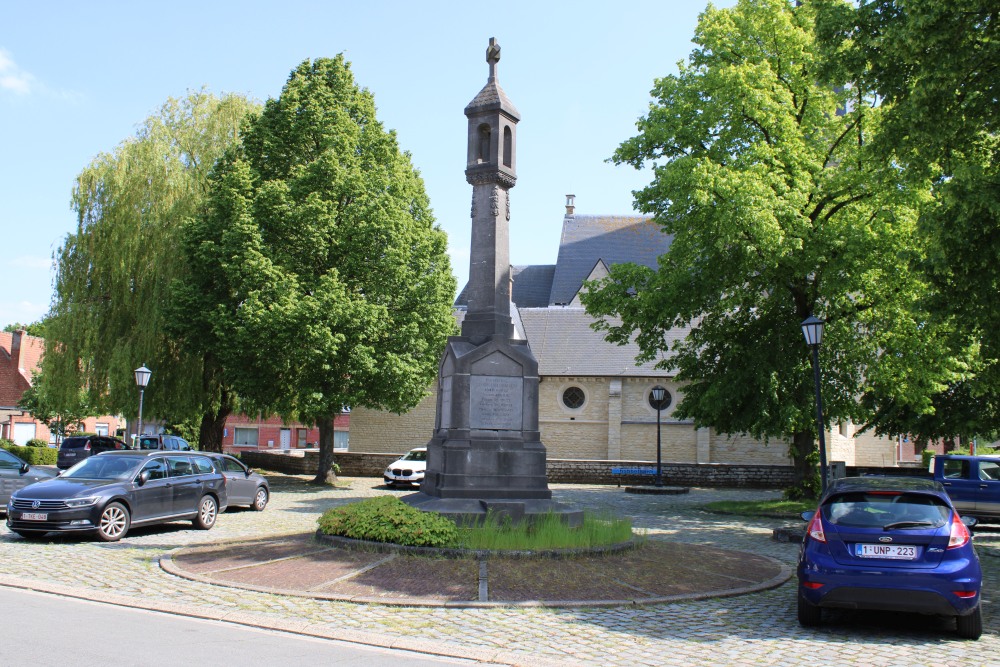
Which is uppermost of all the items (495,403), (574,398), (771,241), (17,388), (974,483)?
(771,241)

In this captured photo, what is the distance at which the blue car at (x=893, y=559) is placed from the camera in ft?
23.3

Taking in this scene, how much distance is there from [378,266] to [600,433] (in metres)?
17.7

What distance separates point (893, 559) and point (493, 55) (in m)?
10.7

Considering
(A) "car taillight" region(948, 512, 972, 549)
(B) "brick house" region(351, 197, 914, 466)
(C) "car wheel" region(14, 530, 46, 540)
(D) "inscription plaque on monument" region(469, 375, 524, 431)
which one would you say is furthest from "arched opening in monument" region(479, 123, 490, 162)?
(B) "brick house" region(351, 197, 914, 466)

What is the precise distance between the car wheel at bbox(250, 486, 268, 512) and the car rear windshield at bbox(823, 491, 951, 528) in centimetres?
1367

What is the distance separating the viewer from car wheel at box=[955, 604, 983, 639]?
23.7 feet

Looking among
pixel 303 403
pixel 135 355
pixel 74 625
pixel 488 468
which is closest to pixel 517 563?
pixel 488 468

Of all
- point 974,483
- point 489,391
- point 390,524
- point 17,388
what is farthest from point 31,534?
point 17,388

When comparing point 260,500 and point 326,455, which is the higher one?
point 326,455

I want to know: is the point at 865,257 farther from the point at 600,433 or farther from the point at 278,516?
the point at 600,433

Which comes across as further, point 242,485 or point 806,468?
point 806,468

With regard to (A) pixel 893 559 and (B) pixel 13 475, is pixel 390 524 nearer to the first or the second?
(A) pixel 893 559

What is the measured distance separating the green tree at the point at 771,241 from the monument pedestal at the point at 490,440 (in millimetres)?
7523

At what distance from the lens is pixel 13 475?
49.8 ft
